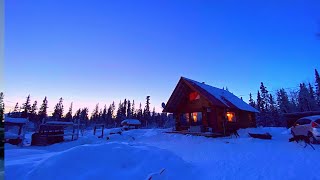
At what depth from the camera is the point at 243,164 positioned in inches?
362

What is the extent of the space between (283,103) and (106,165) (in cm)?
7488

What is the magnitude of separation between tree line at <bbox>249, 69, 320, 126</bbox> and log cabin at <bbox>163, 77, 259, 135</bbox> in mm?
32336

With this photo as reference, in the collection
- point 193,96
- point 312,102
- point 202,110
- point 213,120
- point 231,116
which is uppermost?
point 312,102

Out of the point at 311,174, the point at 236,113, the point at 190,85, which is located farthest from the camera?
the point at 236,113

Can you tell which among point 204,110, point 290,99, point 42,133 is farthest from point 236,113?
point 290,99

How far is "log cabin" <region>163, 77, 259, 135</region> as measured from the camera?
22703mm

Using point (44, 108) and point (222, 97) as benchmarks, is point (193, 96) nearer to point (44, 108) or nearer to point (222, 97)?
point (222, 97)

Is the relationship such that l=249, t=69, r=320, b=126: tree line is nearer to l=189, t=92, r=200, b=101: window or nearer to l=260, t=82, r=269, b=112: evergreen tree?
l=260, t=82, r=269, b=112: evergreen tree

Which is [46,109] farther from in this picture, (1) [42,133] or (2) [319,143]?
(2) [319,143]

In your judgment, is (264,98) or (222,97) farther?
(264,98)

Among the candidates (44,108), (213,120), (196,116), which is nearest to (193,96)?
(196,116)

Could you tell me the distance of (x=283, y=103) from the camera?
69.0 m

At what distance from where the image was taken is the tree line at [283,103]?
5678cm

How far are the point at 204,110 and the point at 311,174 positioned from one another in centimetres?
1621
